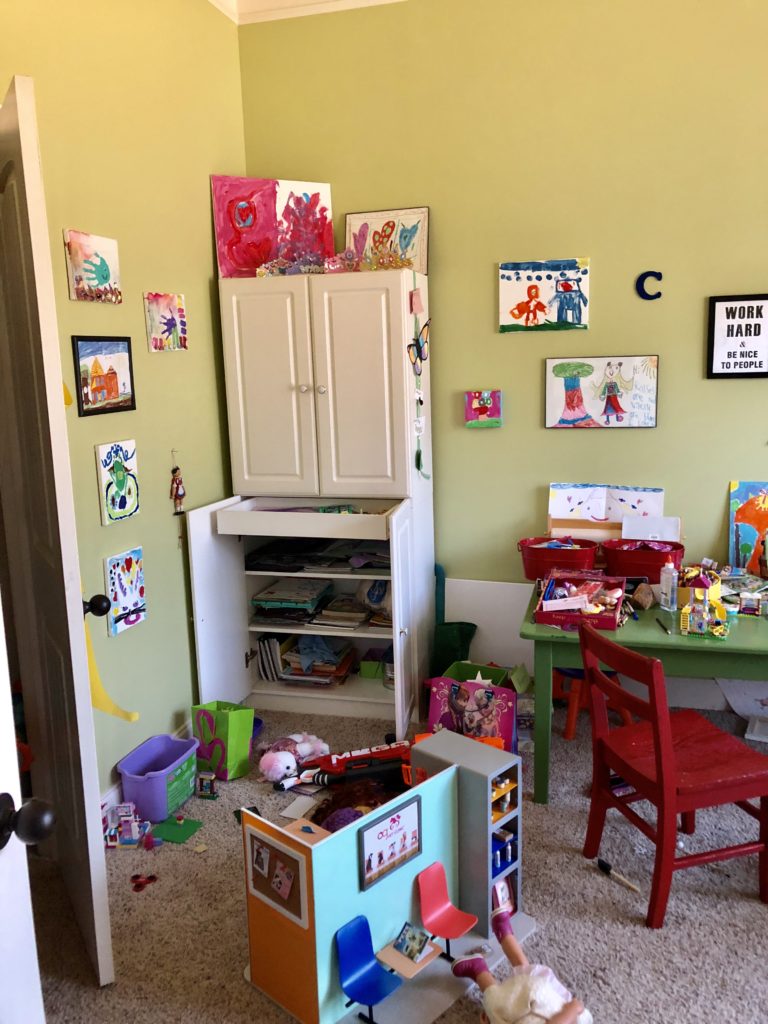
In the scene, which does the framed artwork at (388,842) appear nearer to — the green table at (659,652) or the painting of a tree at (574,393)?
the green table at (659,652)

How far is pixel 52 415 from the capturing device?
5.61 ft

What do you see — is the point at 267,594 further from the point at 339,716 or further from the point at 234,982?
the point at 234,982

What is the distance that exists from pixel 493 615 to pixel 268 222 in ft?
5.98

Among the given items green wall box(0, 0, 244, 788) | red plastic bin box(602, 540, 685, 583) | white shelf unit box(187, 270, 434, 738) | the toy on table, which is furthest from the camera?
white shelf unit box(187, 270, 434, 738)

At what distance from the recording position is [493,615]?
11.4ft

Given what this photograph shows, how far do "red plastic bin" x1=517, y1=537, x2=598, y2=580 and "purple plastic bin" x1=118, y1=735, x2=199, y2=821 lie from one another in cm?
136

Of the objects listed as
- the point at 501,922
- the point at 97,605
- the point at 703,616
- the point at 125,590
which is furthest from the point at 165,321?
the point at 501,922

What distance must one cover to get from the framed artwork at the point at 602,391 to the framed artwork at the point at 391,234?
2.23ft

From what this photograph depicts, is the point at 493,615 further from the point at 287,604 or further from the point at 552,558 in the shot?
the point at 287,604

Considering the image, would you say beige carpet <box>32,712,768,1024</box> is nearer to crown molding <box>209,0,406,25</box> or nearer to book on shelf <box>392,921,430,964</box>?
book on shelf <box>392,921,430,964</box>

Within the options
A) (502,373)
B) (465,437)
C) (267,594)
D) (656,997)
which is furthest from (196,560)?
(656,997)

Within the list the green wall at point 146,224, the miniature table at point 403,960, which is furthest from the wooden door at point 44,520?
the miniature table at point 403,960

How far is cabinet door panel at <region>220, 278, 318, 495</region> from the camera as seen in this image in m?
3.07

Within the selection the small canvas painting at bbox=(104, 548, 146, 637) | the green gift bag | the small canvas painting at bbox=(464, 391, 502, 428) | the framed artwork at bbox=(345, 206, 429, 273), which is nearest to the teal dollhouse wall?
the green gift bag
